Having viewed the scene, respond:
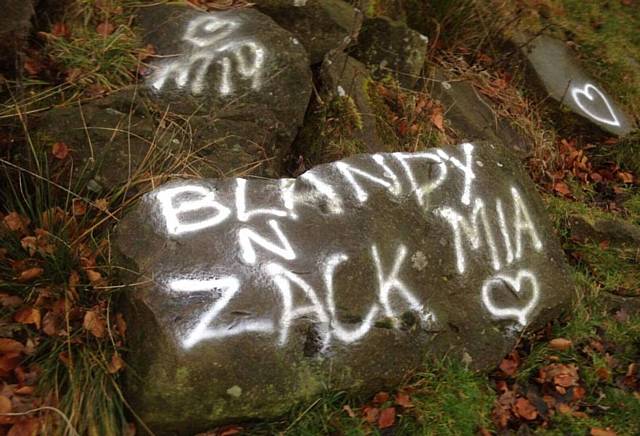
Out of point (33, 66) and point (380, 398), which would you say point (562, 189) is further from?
point (33, 66)

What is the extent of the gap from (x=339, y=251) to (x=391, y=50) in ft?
6.68

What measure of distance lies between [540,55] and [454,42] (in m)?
0.79

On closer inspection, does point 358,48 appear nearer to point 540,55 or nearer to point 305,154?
point 305,154

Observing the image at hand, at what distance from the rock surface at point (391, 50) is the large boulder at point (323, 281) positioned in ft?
3.85

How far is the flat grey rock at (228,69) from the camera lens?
3041mm

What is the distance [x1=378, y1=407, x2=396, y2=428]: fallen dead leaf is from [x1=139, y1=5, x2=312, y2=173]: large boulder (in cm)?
149

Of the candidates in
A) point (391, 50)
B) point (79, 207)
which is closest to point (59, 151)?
point (79, 207)

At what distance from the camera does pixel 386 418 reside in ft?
7.98

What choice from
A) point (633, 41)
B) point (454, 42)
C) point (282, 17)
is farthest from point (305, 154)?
point (633, 41)

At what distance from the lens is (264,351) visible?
217 cm

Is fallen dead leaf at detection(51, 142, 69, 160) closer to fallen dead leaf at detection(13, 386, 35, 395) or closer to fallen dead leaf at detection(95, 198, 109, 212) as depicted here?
fallen dead leaf at detection(95, 198, 109, 212)

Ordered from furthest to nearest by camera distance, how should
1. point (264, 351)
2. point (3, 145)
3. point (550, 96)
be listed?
point (550, 96), point (3, 145), point (264, 351)

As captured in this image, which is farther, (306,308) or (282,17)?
(282,17)

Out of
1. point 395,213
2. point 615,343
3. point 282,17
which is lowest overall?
point 615,343
